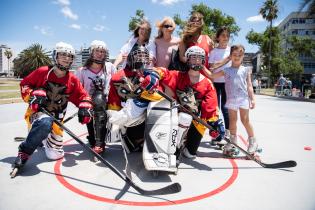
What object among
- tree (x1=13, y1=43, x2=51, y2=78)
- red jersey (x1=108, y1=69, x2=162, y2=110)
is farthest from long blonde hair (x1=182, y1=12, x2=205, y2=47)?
tree (x1=13, y1=43, x2=51, y2=78)

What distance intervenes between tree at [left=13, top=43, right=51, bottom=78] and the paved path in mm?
54043

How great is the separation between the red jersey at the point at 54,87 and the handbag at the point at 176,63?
59.0 inches

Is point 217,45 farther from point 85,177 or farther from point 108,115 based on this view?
point 85,177

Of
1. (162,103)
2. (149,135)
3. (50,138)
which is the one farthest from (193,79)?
(50,138)

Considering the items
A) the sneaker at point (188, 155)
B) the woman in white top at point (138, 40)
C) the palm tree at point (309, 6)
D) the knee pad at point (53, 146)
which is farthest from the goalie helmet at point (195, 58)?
the palm tree at point (309, 6)

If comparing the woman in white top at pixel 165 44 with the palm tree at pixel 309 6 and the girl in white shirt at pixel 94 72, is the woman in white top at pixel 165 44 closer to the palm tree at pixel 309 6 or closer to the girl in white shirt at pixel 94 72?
the girl in white shirt at pixel 94 72

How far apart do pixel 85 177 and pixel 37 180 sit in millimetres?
553

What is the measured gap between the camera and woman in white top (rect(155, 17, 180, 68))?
4500 millimetres

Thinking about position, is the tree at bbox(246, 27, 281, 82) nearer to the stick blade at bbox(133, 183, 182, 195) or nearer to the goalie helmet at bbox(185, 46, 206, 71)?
the goalie helmet at bbox(185, 46, 206, 71)

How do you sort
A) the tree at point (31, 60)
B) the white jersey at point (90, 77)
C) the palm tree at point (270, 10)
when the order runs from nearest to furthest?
the white jersey at point (90, 77)
the palm tree at point (270, 10)
the tree at point (31, 60)

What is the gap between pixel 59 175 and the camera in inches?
132

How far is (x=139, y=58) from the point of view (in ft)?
12.3

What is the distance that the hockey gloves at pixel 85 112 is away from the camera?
3.65 m

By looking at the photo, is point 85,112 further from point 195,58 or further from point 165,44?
point 165,44
